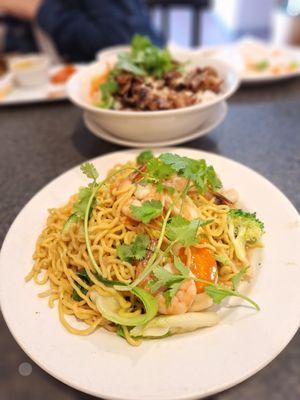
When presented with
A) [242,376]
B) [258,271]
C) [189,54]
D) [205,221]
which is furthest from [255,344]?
[189,54]

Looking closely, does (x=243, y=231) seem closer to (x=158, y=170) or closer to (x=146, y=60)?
(x=158, y=170)

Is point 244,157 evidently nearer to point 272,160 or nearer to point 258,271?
point 272,160

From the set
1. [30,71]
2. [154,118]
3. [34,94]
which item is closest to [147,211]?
[154,118]

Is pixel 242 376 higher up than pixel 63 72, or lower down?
lower down

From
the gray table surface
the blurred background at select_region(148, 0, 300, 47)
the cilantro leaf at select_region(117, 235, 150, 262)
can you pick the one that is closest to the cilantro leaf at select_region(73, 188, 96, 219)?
the cilantro leaf at select_region(117, 235, 150, 262)

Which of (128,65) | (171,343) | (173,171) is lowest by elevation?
(171,343)

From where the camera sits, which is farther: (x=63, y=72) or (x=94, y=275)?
(x=63, y=72)

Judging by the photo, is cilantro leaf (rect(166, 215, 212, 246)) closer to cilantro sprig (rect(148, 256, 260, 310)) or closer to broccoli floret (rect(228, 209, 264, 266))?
cilantro sprig (rect(148, 256, 260, 310))

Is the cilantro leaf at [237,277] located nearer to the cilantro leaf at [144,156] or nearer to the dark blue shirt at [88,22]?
the cilantro leaf at [144,156]
